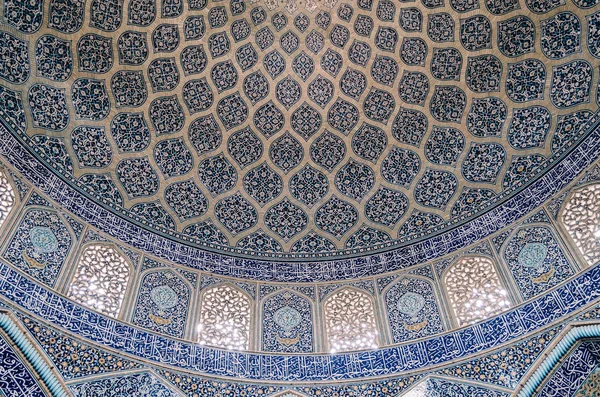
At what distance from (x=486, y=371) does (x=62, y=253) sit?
6512mm

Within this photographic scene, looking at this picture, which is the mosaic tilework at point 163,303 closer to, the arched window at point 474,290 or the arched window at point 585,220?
the arched window at point 474,290

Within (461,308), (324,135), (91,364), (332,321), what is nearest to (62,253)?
(91,364)

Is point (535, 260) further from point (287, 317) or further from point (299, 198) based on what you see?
point (299, 198)

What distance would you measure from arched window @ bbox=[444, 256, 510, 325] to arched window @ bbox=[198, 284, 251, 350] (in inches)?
136

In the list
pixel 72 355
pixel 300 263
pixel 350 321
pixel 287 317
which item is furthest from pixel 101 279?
pixel 350 321

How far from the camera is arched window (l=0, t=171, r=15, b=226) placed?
341 inches

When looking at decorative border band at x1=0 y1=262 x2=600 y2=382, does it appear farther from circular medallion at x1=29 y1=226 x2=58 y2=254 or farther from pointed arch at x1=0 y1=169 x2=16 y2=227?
pointed arch at x1=0 y1=169 x2=16 y2=227

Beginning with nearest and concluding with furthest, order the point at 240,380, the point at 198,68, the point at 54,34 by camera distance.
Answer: the point at 240,380 < the point at 54,34 < the point at 198,68

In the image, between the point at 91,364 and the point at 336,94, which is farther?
the point at 336,94

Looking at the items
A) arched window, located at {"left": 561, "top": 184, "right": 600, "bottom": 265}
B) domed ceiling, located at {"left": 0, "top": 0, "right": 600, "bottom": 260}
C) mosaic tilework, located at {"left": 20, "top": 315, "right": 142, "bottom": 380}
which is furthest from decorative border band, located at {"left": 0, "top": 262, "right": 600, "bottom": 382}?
domed ceiling, located at {"left": 0, "top": 0, "right": 600, "bottom": 260}

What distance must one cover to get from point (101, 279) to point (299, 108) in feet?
17.4

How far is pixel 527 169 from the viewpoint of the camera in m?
10.4

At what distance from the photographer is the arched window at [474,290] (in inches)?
360

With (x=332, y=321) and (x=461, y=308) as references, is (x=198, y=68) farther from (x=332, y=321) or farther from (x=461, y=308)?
(x=461, y=308)
